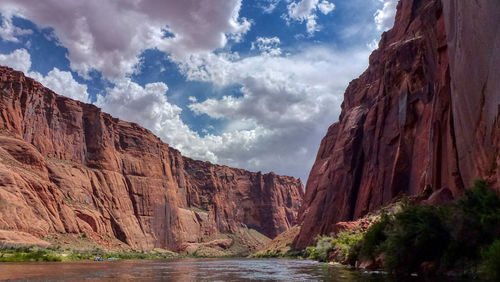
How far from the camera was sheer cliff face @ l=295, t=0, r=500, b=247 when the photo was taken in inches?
851

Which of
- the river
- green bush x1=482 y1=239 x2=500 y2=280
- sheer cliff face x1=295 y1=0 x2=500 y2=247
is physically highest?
sheer cliff face x1=295 y1=0 x2=500 y2=247

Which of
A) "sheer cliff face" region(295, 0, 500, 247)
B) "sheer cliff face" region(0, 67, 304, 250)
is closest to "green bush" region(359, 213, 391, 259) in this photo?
"sheer cliff face" region(295, 0, 500, 247)

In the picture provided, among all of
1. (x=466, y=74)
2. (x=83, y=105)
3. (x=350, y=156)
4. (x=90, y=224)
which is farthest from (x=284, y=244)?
(x=466, y=74)

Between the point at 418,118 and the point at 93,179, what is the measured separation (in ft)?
257

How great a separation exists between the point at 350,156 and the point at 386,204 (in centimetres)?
1829

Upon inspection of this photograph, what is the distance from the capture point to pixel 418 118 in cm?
5366

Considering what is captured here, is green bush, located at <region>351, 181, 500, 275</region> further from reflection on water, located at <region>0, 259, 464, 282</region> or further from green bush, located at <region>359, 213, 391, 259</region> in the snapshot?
green bush, located at <region>359, 213, 391, 259</region>

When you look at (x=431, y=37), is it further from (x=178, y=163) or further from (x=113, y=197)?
(x=178, y=163)

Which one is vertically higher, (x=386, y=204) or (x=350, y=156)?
(x=350, y=156)

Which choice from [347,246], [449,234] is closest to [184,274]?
[449,234]

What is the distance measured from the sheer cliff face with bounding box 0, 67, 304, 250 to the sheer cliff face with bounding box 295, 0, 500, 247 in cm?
4431

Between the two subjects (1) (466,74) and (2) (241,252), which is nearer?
(1) (466,74)

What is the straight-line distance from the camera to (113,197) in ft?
356

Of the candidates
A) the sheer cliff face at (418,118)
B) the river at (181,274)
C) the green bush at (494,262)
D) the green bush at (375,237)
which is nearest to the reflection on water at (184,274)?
the river at (181,274)
